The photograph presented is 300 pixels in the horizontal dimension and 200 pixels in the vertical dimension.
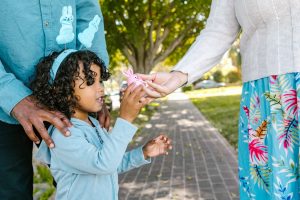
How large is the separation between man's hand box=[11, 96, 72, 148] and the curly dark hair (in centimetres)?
7

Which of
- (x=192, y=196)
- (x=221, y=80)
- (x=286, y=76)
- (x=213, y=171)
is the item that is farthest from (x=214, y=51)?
(x=221, y=80)

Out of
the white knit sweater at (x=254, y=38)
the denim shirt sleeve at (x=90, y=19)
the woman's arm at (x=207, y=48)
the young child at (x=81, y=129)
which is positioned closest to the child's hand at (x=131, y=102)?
the young child at (x=81, y=129)

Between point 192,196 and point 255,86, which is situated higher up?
point 255,86

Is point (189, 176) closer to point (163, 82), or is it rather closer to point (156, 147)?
point (156, 147)

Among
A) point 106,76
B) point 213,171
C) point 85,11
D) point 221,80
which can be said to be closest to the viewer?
point 106,76

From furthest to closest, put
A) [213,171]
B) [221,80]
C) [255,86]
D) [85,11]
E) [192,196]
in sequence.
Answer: [221,80] < [213,171] < [192,196] < [85,11] < [255,86]

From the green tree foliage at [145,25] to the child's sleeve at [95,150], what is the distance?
12241 millimetres

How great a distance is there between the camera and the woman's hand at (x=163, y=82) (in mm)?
2064

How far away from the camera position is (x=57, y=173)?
2.12m

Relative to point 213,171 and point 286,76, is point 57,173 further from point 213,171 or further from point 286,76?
point 213,171

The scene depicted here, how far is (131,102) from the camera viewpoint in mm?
1964

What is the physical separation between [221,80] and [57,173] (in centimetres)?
5705

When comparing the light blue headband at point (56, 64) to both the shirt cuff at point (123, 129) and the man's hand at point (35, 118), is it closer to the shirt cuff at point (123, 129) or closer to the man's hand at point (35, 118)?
the man's hand at point (35, 118)

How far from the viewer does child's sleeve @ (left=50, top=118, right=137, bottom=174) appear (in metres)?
1.96
